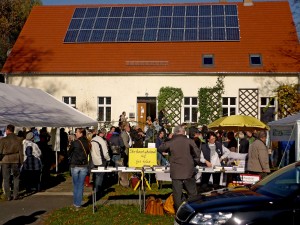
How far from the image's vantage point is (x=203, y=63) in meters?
32.3

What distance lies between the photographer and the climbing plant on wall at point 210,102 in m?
31.6

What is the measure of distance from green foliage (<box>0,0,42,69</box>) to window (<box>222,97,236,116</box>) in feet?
76.0

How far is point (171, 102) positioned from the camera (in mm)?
31969

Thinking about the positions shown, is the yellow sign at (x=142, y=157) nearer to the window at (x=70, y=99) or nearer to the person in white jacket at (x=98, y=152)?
the person in white jacket at (x=98, y=152)

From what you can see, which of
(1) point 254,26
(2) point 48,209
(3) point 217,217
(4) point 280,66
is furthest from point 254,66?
(3) point 217,217

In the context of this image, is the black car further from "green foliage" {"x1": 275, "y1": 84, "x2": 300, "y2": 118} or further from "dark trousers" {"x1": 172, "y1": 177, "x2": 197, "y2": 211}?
"green foliage" {"x1": 275, "y1": 84, "x2": 300, "y2": 118}

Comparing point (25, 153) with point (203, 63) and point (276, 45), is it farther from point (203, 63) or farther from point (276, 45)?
point (276, 45)

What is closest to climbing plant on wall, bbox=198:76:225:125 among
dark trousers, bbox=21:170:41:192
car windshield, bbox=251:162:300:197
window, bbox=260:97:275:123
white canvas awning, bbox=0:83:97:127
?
window, bbox=260:97:275:123

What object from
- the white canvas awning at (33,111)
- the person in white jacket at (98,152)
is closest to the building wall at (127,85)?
the white canvas awning at (33,111)

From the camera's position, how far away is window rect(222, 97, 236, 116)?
31.9 metres

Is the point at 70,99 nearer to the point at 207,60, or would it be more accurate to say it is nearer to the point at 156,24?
the point at 156,24

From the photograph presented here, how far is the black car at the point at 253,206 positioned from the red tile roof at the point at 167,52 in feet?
76.9

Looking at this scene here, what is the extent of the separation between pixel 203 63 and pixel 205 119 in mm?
3292

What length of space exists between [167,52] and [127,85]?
3155 millimetres
